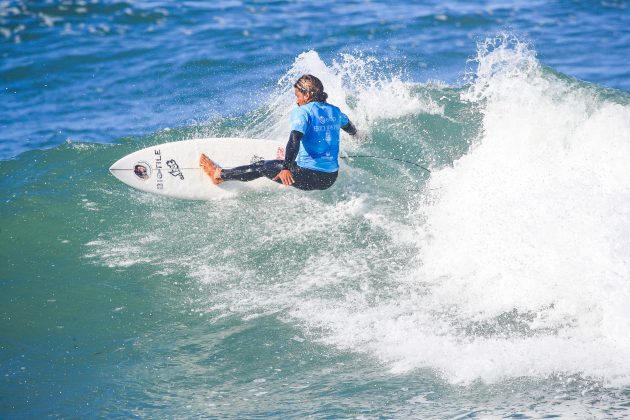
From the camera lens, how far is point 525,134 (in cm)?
908

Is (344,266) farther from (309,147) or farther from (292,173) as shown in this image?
(309,147)

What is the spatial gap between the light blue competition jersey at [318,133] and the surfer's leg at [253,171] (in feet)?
1.01

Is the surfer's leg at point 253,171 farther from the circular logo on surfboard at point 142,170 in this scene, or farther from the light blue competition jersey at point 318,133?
the circular logo on surfboard at point 142,170

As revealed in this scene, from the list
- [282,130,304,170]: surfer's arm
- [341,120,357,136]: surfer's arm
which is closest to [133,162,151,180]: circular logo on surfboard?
[282,130,304,170]: surfer's arm

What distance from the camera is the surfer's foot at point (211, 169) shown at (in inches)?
344

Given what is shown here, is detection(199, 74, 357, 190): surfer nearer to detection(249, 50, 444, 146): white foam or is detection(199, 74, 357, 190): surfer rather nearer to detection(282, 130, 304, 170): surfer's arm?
detection(282, 130, 304, 170): surfer's arm

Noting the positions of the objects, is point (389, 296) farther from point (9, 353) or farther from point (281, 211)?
point (9, 353)

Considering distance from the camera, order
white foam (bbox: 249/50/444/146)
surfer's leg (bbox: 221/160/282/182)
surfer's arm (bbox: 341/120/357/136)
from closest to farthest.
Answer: surfer's leg (bbox: 221/160/282/182) < surfer's arm (bbox: 341/120/357/136) < white foam (bbox: 249/50/444/146)

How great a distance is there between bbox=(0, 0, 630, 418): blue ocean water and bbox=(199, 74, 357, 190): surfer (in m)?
0.44

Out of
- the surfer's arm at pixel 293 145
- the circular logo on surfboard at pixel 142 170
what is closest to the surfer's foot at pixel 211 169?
the circular logo on surfboard at pixel 142 170

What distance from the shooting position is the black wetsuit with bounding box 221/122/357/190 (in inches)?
304

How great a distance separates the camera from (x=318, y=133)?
7898 mm

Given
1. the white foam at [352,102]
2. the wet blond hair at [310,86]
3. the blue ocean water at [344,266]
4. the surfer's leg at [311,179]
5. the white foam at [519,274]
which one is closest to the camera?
the blue ocean water at [344,266]

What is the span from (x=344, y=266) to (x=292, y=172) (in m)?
1.24
